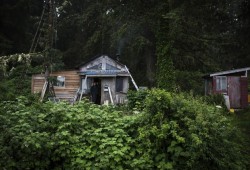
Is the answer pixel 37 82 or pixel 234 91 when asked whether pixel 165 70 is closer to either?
pixel 234 91

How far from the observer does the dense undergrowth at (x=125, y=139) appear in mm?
8141

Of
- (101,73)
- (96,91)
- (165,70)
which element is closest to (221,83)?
(165,70)

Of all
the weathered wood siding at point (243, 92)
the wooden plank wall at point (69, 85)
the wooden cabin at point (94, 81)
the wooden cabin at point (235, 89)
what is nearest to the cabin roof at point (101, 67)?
the wooden cabin at point (94, 81)

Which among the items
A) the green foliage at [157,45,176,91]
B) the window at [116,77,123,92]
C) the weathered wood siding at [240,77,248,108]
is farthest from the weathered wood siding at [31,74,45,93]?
the weathered wood siding at [240,77,248,108]

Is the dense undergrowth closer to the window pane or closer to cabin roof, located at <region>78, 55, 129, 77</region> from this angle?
the window pane

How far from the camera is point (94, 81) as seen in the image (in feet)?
90.3

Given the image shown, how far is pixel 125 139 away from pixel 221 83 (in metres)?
17.9

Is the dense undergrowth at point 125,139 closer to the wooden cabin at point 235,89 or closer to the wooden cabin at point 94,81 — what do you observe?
the wooden cabin at point 235,89

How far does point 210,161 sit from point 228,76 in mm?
17200

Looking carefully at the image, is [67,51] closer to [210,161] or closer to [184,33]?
[184,33]

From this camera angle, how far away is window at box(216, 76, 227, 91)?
24.9 metres

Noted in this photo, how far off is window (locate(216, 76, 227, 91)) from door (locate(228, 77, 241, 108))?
0.45 metres

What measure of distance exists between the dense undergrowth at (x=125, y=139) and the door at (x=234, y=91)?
15582 millimetres

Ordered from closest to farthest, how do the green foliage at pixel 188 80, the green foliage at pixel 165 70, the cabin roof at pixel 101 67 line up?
the green foliage at pixel 165 70
the cabin roof at pixel 101 67
the green foliage at pixel 188 80
